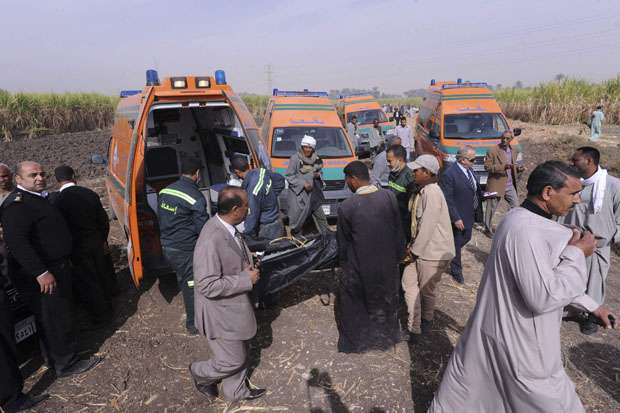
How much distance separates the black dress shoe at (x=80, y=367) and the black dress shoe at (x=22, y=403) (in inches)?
11.3

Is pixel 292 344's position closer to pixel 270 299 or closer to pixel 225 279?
→ pixel 270 299

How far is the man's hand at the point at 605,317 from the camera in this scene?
1.90 metres

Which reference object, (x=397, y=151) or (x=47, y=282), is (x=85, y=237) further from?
(x=397, y=151)

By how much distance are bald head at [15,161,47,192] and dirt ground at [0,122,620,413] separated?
1950 mm

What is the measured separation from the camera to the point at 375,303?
11.8ft

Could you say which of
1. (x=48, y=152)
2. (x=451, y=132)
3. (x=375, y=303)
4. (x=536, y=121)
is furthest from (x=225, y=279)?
(x=536, y=121)

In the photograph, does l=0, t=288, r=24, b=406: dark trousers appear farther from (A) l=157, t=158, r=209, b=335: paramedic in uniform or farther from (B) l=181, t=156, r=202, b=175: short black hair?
(B) l=181, t=156, r=202, b=175: short black hair

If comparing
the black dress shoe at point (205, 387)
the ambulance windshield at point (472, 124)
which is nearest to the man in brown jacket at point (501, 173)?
the ambulance windshield at point (472, 124)

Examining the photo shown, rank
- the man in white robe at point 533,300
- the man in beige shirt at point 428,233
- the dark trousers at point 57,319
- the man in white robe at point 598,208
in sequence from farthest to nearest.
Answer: the man in white robe at point 598,208, the man in beige shirt at point 428,233, the dark trousers at point 57,319, the man in white robe at point 533,300

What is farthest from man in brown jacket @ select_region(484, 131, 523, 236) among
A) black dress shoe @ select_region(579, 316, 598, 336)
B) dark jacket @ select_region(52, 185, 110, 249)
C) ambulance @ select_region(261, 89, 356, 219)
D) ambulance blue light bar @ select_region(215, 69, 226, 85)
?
dark jacket @ select_region(52, 185, 110, 249)

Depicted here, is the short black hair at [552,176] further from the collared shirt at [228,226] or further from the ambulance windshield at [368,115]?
the ambulance windshield at [368,115]

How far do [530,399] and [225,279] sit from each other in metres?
2.12

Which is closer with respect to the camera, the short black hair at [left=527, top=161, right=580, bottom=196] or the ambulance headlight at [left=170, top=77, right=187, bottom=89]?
the short black hair at [left=527, top=161, right=580, bottom=196]

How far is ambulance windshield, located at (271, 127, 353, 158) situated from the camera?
7.89m
